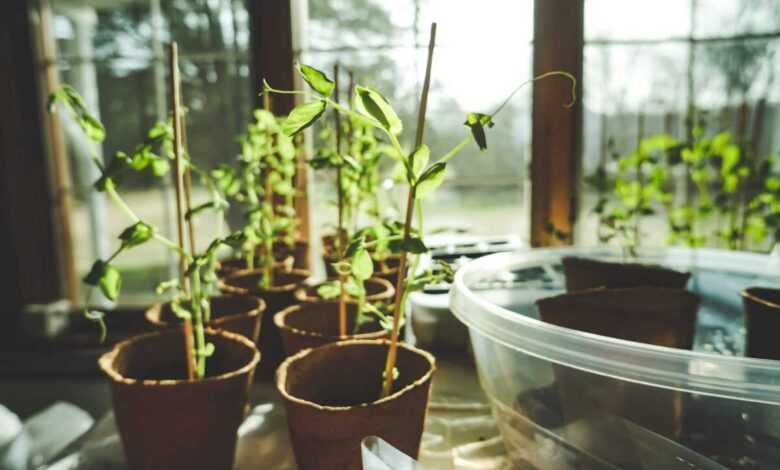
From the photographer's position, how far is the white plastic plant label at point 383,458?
0.55 meters

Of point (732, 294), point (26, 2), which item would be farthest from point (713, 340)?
point (26, 2)

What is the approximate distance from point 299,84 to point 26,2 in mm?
799

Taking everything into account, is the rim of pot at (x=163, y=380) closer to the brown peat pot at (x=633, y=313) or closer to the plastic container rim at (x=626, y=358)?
the plastic container rim at (x=626, y=358)

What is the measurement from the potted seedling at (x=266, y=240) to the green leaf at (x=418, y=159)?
1.60 feet

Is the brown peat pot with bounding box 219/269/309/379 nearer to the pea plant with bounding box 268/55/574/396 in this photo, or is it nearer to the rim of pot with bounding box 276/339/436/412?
the rim of pot with bounding box 276/339/436/412

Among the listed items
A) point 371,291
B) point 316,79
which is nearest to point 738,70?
point 371,291

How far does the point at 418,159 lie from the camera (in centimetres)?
63

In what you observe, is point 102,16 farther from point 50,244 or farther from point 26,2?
point 50,244

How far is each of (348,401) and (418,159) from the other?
0.39m

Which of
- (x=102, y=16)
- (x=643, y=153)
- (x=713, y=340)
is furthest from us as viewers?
(x=102, y=16)

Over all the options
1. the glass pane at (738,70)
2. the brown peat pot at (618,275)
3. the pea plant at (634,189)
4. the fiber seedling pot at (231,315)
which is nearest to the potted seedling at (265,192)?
the fiber seedling pot at (231,315)

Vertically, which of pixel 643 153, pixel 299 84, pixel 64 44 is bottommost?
pixel 643 153

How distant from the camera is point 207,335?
0.94m

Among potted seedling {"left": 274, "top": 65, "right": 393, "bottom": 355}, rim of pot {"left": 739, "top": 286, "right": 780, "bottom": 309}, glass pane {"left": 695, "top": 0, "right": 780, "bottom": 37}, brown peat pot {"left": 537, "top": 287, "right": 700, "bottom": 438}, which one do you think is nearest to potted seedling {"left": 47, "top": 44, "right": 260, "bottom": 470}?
potted seedling {"left": 274, "top": 65, "right": 393, "bottom": 355}
